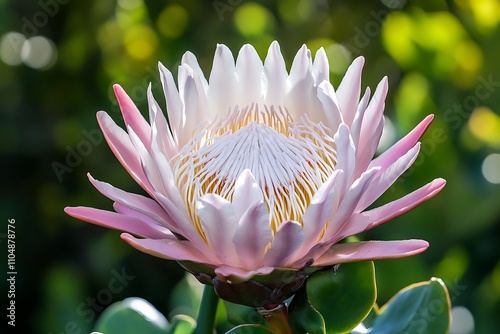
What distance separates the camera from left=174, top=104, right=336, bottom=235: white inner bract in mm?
1160

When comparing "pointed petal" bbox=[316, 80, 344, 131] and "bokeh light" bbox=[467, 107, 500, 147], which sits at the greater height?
"pointed petal" bbox=[316, 80, 344, 131]

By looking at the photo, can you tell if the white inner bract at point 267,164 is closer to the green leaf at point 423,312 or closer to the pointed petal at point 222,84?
the pointed petal at point 222,84

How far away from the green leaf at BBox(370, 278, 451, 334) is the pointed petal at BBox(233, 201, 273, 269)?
0.39 meters

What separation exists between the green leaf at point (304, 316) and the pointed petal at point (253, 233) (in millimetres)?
150

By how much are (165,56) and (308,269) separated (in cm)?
172

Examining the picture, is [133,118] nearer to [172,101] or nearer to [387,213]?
[172,101]

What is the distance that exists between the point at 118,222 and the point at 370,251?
0.36m

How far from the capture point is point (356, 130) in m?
1.11

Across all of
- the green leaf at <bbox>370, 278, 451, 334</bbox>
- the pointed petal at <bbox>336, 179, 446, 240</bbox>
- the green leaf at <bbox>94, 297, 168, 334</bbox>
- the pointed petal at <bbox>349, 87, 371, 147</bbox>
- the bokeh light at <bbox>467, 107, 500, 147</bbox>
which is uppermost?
Answer: the pointed petal at <bbox>349, 87, 371, 147</bbox>

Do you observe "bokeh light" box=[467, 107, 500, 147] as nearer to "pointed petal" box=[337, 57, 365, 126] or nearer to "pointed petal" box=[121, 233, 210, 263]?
"pointed petal" box=[337, 57, 365, 126]

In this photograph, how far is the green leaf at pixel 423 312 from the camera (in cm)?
129

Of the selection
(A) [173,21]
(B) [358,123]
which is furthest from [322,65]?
(A) [173,21]

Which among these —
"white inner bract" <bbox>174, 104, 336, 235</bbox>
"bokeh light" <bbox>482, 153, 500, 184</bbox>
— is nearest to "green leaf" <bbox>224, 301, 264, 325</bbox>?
"white inner bract" <bbox>174, 104, 336, 235</bbox>

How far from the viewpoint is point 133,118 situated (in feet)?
3.98
